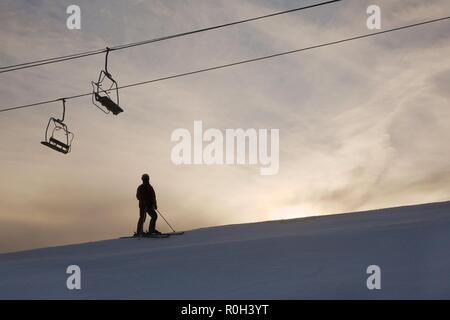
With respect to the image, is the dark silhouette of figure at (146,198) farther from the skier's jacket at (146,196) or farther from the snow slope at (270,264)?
the snow slope at (270,264)

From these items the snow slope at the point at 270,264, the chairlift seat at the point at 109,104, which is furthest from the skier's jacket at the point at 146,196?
the chairlift seat at the point at 109,104

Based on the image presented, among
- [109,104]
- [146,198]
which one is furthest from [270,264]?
[109,104]

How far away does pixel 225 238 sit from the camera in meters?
13.9

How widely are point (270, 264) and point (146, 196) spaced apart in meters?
5.53

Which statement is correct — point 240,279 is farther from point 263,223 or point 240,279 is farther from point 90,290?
point 263,223

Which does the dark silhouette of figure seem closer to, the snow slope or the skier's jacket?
the skier's jacket

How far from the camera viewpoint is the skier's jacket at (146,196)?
1457 centimetres

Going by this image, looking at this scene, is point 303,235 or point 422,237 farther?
point 303,235

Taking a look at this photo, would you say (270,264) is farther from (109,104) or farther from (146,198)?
(109,104)

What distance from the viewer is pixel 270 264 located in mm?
9797
